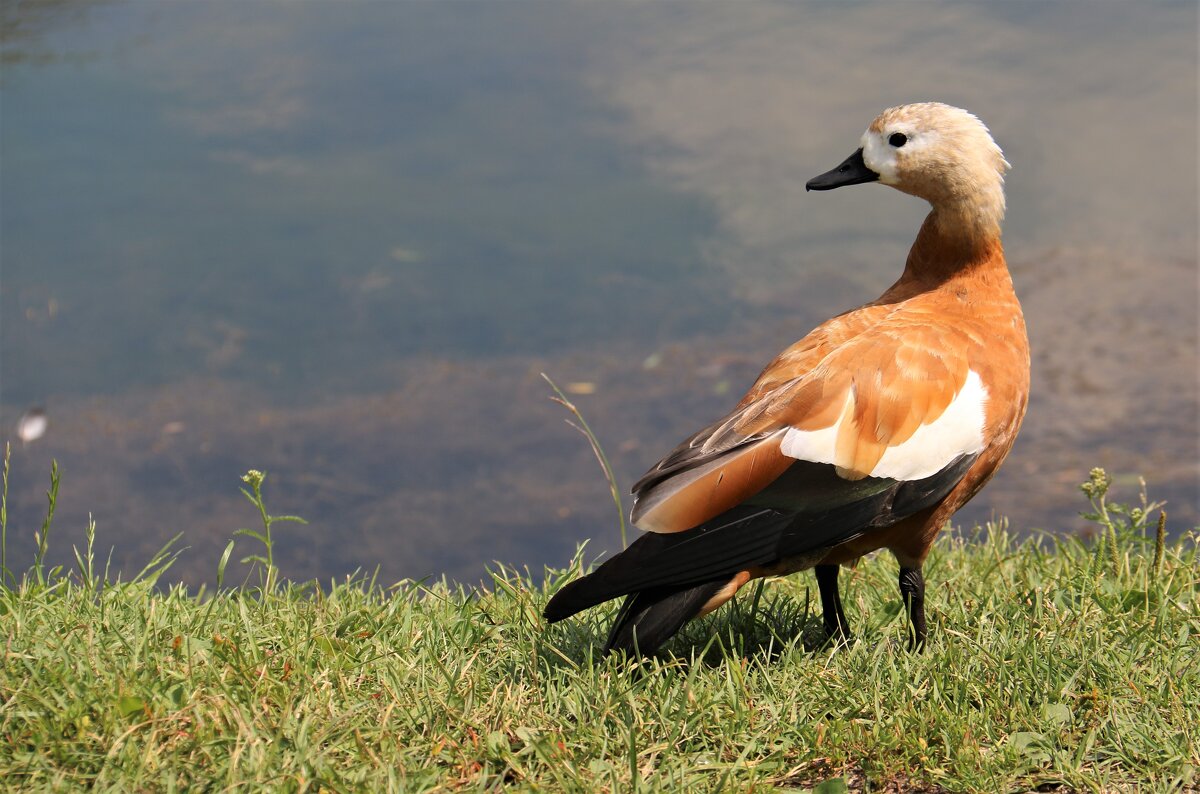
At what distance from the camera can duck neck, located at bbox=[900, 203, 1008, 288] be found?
426cm

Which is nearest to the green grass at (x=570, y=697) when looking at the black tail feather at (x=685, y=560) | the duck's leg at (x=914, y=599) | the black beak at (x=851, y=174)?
the duck's leg at (x=914, y=599)

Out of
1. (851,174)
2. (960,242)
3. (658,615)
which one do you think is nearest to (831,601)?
(658,615)

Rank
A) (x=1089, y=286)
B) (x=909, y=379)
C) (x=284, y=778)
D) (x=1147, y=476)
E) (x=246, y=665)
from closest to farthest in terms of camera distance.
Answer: (x=284, y=778) < (x=246, y=665) < (x=909, y=379) < (x=1147, y=476) < (x=1089, y=286)

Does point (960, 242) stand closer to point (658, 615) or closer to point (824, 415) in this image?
point (824, 415)

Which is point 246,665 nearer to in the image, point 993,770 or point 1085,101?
point 993,770

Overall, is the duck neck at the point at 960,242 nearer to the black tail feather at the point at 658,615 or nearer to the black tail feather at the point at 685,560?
the black tail feather at the point at 685,560

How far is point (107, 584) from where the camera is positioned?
412 centimetres

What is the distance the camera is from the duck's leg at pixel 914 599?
4.00 metres

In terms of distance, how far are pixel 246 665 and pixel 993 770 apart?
1.97 metres

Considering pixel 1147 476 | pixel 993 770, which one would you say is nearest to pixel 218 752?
pixel 993 770

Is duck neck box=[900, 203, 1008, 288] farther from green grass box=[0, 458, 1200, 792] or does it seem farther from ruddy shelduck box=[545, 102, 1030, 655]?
green grass box=[0, 458, 1200, 792]

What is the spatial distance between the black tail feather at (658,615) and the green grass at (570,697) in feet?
0.25

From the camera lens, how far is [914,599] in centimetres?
401

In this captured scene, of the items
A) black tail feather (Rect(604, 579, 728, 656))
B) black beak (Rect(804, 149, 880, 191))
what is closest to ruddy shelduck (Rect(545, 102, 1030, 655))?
black tail feather (Rect(604, 579, 728, 656))
